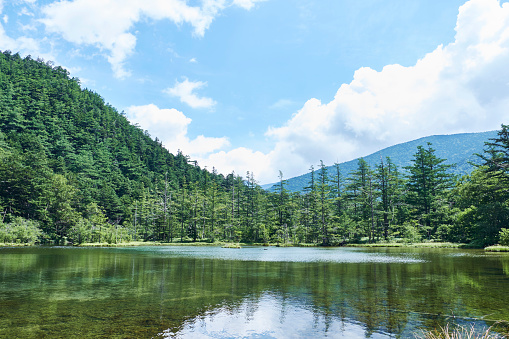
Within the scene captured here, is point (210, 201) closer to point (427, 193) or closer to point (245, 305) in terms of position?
point (427, 193)

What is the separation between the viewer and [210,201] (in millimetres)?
83875

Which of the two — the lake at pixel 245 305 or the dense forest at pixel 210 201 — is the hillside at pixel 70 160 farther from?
the lake at pixel 245 305

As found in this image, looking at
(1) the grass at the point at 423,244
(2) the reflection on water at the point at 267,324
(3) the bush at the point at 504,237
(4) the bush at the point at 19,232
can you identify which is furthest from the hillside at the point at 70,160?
(2) the reflection on water at the point at 267,324

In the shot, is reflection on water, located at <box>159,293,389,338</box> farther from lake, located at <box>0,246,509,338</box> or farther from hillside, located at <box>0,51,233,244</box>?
hillside, located at <box>0,51,233,244</box>

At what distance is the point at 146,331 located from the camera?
7.60 meters

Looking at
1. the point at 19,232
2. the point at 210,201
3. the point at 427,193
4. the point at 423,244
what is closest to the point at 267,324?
the point at 423,244

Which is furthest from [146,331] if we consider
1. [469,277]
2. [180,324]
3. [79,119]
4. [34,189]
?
[79,119]

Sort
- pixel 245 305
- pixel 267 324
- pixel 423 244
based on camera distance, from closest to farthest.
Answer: pixel 267 324 < pixel 245 305 < pixel 423 244

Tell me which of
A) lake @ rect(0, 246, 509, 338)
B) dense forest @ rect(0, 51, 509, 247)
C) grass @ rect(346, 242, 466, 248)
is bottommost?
grass @ rect(346, 242, 466, 248)

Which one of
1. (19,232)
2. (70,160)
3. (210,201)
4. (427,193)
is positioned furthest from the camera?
(70,160)

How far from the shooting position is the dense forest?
50097 millimetres

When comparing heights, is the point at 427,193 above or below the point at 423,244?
above

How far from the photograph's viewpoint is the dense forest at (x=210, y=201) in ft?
164

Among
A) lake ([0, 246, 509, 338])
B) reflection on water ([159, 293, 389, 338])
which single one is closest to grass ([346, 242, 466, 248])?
lake ([0, 246, 509, 338])
